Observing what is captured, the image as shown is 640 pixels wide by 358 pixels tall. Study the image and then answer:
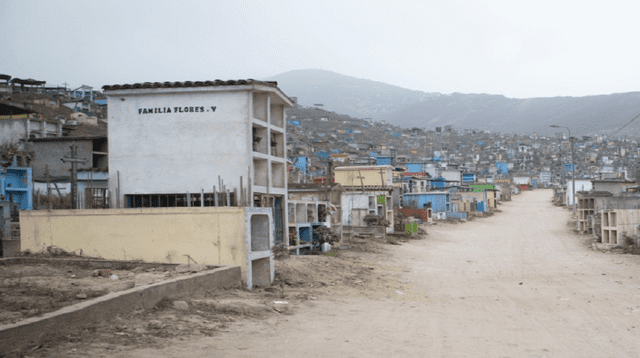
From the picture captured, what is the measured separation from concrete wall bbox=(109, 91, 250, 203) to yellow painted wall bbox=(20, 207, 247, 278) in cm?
625

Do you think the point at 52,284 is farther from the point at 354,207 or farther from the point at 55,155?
the point at 55,155

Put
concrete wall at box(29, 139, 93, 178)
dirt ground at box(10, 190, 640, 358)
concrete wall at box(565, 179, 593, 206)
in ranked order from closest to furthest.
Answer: dirt ground at box(10, 190, 640, 358)
concrete wall at box(29, 139, 93, 178)
concrete wall at box(565, 179, 593, 206)

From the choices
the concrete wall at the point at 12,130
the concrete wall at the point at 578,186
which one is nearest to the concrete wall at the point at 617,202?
→ the concrete wall at the point at 578,186

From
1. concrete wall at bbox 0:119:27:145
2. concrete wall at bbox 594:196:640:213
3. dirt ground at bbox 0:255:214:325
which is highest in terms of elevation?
concrete wall at bbox 0:119:27:145

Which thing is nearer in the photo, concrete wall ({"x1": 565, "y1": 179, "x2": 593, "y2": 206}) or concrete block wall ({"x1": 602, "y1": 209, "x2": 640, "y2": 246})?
concrete block wall ({"x1": 602, "y1": 209, "x2": 640, "y2": 246})

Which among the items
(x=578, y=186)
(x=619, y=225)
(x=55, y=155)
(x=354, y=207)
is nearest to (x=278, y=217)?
(x=354, y=207)

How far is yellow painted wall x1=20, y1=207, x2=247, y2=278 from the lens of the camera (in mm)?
13773

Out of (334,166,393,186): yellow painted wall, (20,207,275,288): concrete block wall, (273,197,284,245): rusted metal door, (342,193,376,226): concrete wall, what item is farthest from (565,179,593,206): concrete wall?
(20,207,275,288): concrete block wall

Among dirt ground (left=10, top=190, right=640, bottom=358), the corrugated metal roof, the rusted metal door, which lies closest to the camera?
dirt ground (left=10, top=190, right=640, bottom=358)

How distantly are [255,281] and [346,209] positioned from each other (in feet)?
82.7

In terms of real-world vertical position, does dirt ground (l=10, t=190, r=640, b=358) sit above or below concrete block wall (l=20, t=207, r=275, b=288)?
below

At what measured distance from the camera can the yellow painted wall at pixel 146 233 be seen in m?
13.8

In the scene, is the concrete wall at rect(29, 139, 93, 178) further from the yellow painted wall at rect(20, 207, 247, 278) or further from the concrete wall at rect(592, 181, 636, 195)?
the concrete wall at rect(592, 181, 636, 195)

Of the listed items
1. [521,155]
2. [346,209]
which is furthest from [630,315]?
[521,155]
